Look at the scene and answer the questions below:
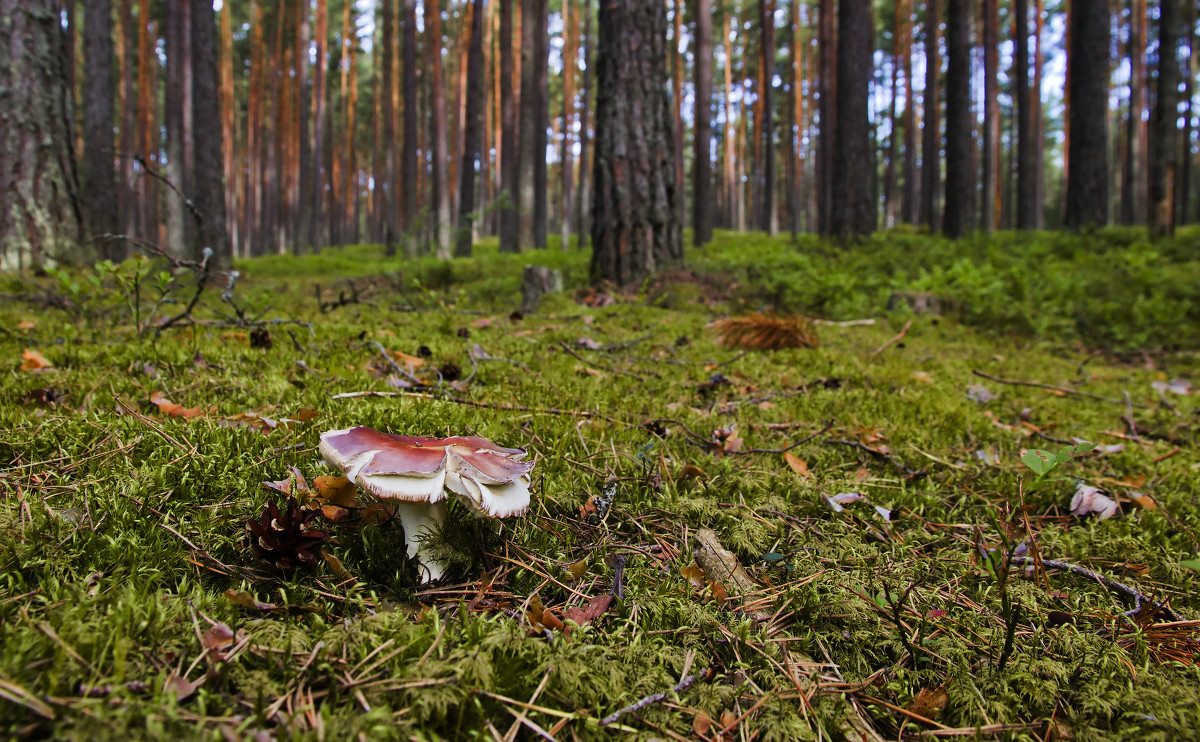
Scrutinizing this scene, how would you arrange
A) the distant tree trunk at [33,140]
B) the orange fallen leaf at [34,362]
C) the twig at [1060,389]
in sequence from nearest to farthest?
the orange fallen leaf at [34,362], the twig at [1060,389], the distant tree trunk at [33,140]

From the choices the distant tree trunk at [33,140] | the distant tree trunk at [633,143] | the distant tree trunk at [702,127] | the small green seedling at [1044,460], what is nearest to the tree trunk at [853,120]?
the distant tree trunk at [702,127]

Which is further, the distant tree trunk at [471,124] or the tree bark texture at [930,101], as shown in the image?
the tree bark texture at [930,101]

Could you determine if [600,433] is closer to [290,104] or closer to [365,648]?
[365,648]

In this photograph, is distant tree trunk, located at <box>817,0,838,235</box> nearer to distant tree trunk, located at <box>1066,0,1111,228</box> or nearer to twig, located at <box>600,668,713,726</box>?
distant tree trunk, located at <box>1066,0,1111,228</box>

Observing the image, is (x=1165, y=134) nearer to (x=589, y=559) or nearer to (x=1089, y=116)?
(x=1089, y=116)

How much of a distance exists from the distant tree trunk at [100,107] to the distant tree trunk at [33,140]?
6.17 m

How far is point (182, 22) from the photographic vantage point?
15.0m

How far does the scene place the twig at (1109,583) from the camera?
1.50 metres

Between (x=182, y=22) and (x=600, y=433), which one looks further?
(x=182, y=22)

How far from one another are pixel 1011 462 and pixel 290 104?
29.6 metres

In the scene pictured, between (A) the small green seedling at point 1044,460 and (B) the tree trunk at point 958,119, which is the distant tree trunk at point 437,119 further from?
(A) the small green seedling at point 1044,460

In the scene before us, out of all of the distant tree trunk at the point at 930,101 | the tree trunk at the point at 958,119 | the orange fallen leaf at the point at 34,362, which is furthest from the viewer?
the distant tree trunk at the point at 930,101

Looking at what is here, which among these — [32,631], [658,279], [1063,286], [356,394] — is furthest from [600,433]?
[1063,286]

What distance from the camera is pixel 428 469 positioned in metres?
1.18
